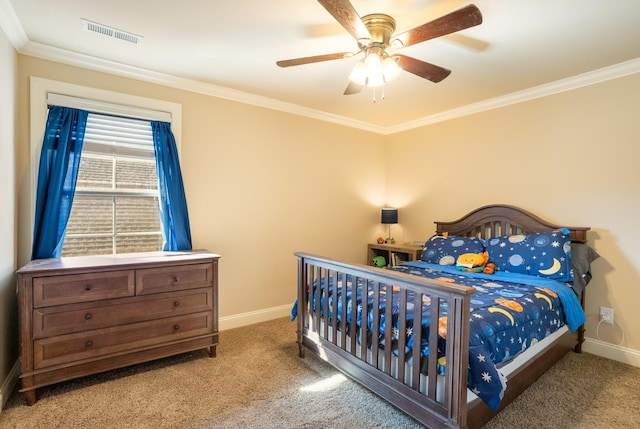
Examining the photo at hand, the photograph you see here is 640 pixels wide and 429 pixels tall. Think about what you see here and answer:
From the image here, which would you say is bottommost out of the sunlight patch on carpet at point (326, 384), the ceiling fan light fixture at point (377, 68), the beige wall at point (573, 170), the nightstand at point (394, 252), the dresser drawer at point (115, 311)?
the sunlight patch on carpet at point (326, 384)

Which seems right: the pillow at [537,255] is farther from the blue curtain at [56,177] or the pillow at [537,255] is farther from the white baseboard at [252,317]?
the blue curtain at [56,177]

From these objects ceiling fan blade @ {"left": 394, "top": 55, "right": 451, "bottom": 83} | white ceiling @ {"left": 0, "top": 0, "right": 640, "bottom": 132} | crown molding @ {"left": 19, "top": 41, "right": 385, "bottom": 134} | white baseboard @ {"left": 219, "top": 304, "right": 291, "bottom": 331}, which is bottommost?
white baseboard @ {"left": 219, "top": 304, "right": 291, "bottom": 331}

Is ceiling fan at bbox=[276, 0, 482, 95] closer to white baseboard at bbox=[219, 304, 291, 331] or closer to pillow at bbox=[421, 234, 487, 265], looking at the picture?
pillow at bbox=[421, 234, 487, 265]

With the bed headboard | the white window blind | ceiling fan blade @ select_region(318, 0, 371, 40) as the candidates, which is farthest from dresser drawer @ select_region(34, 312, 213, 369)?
the bed headboard

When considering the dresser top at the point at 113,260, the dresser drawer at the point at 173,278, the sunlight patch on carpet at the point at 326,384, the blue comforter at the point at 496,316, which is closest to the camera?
the blue comforter at the point at 496,316

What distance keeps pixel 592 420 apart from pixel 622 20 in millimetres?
2416

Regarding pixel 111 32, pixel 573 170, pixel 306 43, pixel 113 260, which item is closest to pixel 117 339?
pixel 113 260

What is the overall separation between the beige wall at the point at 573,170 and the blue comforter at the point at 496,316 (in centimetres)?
51

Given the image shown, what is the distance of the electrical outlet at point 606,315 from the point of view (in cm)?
271

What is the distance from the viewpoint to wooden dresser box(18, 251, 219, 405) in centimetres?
199

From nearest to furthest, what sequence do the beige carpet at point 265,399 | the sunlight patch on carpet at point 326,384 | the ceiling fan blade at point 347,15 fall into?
the ceiling fan blade at point 347,15
the beige carpet at point 265,399
the sunlight patch on carpet at point 326,384

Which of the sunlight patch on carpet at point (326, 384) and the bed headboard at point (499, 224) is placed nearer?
the sunlight patch on carpet at point (326, 384)

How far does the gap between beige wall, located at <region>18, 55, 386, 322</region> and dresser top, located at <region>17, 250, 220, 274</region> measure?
346 mm

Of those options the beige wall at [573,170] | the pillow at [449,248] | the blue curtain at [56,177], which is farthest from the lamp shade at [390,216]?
the blue curtain at [56,177]
